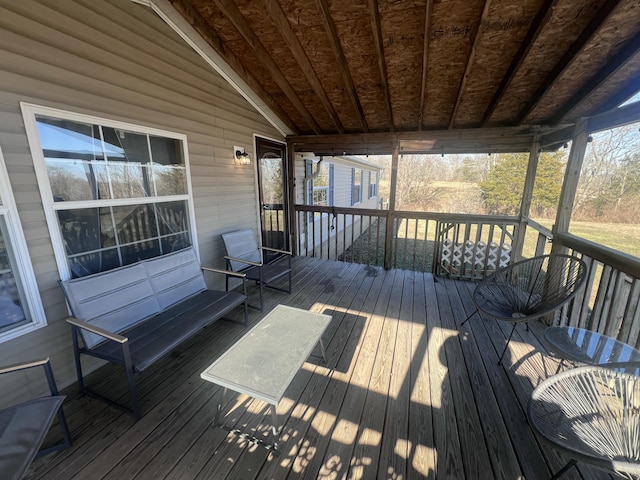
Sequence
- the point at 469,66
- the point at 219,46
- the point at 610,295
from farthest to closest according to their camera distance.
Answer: the point at 219,46 < the point at 469,66 < the point at 610,295

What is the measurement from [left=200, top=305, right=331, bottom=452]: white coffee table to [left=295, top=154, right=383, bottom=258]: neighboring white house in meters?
2.94

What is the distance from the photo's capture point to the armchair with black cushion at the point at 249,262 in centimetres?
346

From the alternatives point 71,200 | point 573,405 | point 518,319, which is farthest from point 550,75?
point 71,200

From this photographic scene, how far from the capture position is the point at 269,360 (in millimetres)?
1785

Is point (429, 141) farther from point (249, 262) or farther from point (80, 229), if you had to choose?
point (80, 229)

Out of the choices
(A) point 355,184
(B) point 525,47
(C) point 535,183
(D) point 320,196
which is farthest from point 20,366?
(A) point 355,184

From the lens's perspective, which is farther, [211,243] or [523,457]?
[211,243]

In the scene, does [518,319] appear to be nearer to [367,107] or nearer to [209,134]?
[367,107]

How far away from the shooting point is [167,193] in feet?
9.77

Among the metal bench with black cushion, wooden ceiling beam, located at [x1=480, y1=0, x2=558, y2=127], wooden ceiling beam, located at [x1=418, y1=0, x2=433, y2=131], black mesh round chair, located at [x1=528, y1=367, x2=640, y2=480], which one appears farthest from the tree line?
the metal bench with black cushion

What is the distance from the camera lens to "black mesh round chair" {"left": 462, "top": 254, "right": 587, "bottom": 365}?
2.28m

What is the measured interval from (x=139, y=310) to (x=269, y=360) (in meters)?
1.43

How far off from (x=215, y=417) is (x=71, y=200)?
6.87ft

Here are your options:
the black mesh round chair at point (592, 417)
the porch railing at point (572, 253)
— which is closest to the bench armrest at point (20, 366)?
the black mesh round chair at point (592, 417)
